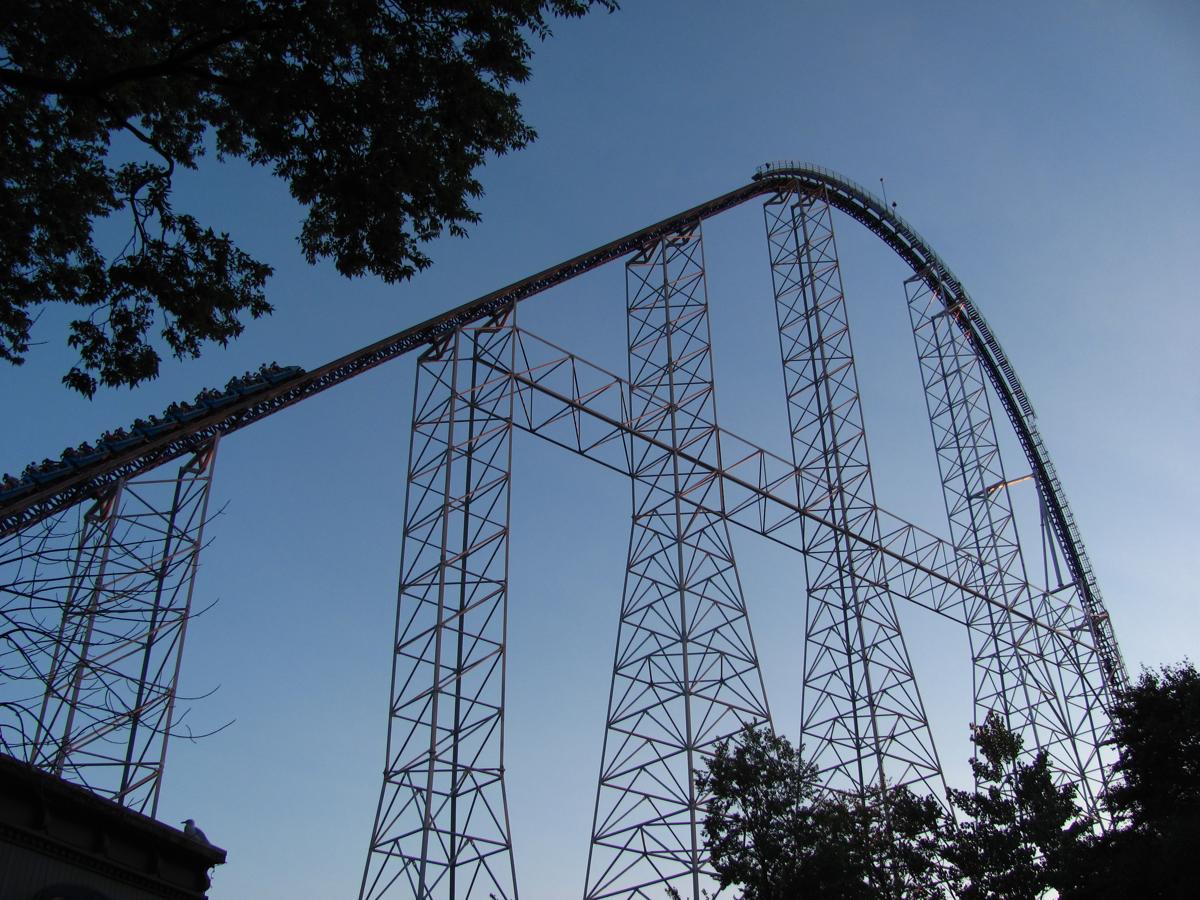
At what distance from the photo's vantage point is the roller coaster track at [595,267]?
619 inches

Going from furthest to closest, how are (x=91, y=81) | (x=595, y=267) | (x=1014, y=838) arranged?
(x=595, y=267)
(x=1014, y=838)
(x=91, y=81)

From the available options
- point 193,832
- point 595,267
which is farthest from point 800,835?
point 595,267

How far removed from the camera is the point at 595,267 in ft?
66.7

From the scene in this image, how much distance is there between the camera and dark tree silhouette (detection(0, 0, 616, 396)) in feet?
22.4

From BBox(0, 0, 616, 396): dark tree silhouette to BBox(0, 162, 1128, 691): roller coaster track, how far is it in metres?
6.12

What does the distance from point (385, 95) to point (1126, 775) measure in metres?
11.6

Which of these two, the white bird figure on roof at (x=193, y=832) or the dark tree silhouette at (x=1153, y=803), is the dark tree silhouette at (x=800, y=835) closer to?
the dark tree silhouette at (x=1153, y=803)

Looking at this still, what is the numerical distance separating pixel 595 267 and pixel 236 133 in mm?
12757

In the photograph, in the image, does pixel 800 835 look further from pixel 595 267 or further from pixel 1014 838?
pixel 595 267

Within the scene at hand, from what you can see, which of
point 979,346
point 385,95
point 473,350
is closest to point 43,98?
point 385,95

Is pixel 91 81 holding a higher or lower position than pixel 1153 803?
higher

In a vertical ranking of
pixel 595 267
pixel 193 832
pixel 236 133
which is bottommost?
pixel 193 832

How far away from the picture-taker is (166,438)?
16.0 meters

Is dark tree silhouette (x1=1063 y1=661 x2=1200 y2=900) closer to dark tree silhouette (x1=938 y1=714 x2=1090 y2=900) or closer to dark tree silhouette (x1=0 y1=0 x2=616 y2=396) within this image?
dark tree silhouette (x1=938 y1=714 x2=1090 y2=900)
